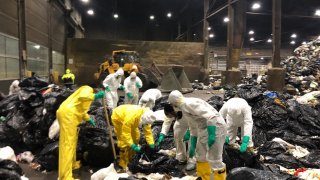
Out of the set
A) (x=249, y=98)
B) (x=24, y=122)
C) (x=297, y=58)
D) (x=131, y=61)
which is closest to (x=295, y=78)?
(x=297, y=58)

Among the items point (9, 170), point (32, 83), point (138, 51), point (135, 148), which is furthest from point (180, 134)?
point (138, 51)

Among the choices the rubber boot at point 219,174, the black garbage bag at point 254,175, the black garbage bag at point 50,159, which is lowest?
the black garbage bag at point 50,159

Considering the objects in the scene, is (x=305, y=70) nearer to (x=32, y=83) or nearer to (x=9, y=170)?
(x=32, y=83)

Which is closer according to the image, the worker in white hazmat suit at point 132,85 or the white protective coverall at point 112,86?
the white protective coverall at point 112,86

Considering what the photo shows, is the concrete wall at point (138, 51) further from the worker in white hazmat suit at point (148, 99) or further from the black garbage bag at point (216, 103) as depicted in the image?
the worker in white hazmat suit at point (148, 99)

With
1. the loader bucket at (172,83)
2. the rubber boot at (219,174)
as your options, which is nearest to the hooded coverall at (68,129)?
the rubber boot at (219,174)

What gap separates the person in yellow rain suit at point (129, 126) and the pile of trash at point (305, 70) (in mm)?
6891

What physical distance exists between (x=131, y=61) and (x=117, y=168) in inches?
440

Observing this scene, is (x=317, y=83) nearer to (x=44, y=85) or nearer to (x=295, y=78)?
(x=295, y=78)

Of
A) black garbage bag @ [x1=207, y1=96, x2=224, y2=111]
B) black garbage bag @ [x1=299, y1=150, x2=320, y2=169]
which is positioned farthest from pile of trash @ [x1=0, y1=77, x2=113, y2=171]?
black garbage bag @ [x1=299, y1=150, x2=320, y2=169]

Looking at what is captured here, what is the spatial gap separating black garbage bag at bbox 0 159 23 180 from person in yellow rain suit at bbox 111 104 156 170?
4.73 feet

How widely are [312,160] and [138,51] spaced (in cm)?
1599

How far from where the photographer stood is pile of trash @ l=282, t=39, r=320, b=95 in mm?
9869

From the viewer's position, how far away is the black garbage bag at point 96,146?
483 centimetres
